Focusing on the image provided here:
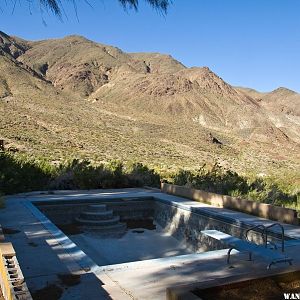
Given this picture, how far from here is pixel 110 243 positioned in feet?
32.0

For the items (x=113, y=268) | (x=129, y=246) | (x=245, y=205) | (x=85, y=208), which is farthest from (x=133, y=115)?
(x=113, y=268)

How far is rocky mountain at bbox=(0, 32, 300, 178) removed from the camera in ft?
146

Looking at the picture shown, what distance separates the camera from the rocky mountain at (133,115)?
44.4 meters

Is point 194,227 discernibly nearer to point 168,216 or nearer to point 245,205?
point 245,205

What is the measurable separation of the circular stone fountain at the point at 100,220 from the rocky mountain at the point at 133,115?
77.1ft

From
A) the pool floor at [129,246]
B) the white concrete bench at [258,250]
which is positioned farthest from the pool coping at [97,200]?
the pool floor at [129,246]

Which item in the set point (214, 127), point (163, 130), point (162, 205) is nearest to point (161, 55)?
point (214, 127)

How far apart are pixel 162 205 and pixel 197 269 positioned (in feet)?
21.0

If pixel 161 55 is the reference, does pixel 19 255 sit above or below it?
below

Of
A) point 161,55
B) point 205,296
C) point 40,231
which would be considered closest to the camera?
point 205,296

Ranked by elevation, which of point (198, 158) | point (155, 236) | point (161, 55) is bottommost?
point (155, 236)

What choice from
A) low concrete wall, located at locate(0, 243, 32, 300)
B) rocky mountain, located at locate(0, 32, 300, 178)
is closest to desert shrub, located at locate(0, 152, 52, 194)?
low concrete wall, located at locate(0, 243, 32, 300)

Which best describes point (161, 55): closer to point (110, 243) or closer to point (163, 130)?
point (163, 130)

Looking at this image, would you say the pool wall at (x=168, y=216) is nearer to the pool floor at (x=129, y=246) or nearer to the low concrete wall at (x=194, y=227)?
the low concrete wall at (x=194, y=227)
